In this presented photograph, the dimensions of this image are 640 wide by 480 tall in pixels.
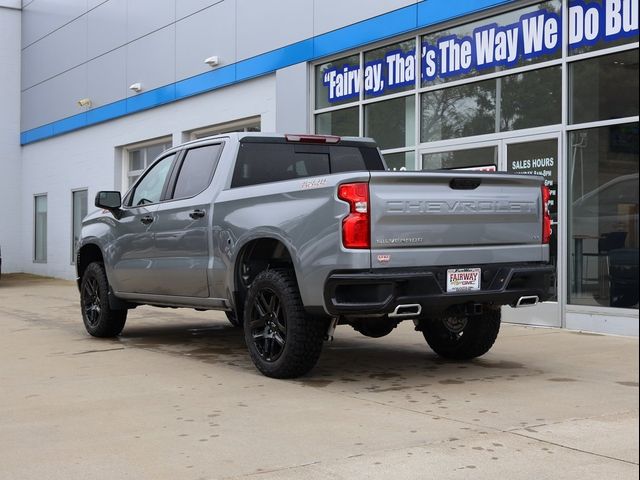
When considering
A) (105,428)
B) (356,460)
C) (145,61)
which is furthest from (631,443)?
(145,61)

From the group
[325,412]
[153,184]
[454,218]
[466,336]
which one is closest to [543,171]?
[466,336]

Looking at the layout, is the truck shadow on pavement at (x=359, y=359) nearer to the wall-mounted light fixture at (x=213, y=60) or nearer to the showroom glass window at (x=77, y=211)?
the wall-mounted light fixture at (x=213, y=60)

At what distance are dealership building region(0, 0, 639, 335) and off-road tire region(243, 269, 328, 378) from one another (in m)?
2.42

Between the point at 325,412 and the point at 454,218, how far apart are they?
5.88 ft

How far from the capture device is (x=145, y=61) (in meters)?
19.3

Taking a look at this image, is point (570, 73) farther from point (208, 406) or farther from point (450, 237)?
point (208, 406)

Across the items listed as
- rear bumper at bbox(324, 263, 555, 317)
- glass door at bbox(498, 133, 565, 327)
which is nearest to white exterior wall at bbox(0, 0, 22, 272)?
glass door at bbox(498, 133, 565, 327)

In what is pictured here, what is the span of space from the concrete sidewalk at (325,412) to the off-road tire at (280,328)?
0.17 metres

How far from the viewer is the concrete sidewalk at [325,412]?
4211mm

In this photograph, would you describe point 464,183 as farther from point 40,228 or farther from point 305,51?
point 40,228

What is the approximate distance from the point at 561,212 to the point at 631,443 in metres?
5.88

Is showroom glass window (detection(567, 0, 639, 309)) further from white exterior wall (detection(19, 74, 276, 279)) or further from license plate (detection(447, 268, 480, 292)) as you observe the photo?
white exterior wall (detection(19, 74, 276, 279))

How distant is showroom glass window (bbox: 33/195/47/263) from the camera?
2491 cm

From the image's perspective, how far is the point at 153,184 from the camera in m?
8.59
